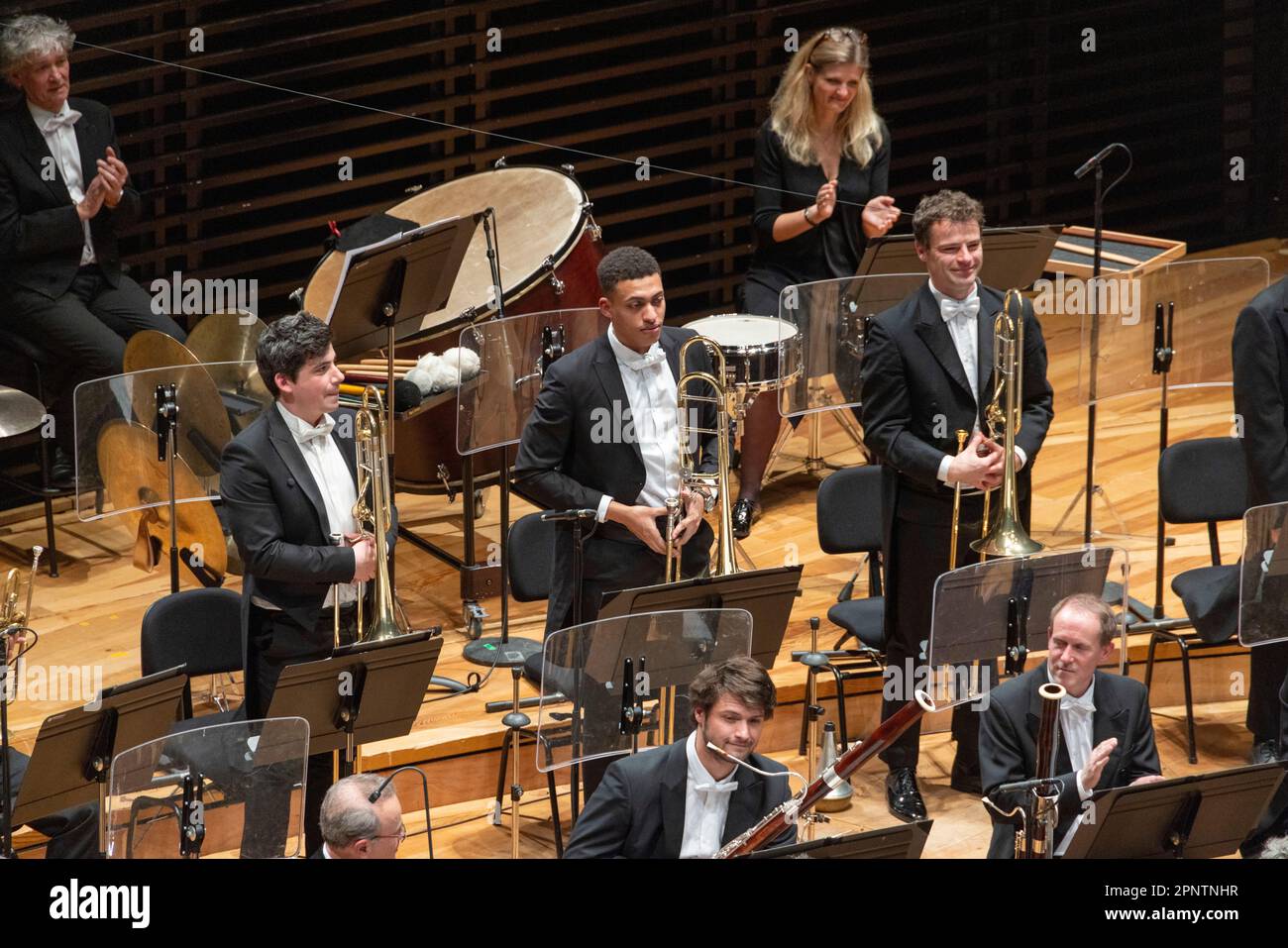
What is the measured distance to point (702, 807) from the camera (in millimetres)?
3676

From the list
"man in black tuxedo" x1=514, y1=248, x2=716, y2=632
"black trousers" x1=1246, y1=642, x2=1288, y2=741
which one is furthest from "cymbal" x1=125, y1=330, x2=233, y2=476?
"black trousers" x1=1246, y1=642, x2=1288, y2=741

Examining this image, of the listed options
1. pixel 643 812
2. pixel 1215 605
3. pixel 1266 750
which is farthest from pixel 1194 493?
pixel 643 812

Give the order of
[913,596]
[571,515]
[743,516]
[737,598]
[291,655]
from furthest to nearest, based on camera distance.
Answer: [743,516] → [913,596] → [571,515] → [291,655] → [737,598]

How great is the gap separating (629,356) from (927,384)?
2.35 ft

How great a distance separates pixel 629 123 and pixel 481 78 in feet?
2.08

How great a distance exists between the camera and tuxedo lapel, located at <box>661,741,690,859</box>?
3.65 meters

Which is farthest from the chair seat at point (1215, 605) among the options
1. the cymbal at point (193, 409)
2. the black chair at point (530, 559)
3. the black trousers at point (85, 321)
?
the black trousers at point (85, 321)

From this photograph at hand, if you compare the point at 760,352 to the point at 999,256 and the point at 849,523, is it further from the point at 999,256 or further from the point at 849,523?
the point at 999,256

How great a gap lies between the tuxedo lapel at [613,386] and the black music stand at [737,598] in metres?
0.45

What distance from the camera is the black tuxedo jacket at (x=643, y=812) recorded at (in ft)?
12.0

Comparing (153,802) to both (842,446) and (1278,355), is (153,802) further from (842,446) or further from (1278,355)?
(842,446)

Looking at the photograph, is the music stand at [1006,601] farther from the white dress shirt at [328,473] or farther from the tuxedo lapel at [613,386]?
the white dress shirt at [328,473]

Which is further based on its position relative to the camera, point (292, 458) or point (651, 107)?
point (651, 107)
